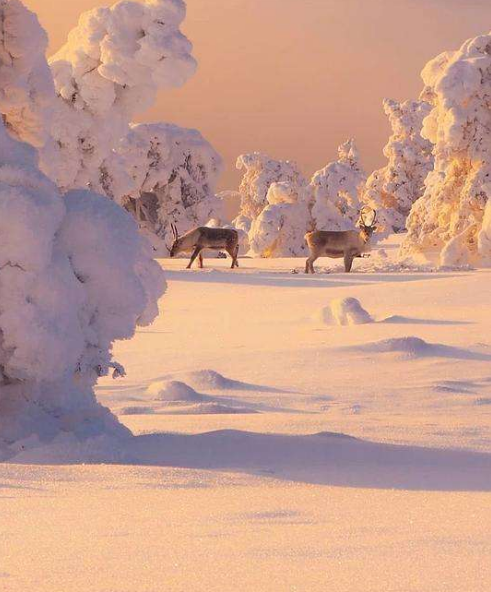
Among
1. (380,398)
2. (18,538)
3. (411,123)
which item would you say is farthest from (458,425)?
(411,123)

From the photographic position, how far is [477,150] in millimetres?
22484

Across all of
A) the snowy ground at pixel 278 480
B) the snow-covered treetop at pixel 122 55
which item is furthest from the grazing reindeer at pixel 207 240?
the snowy ground at pixel 278 480

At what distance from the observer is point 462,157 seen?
898 inches

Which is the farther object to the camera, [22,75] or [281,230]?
[281,230]

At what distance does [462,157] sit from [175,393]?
16393 millimetres

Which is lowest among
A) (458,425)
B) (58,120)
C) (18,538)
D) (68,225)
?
(18,538)

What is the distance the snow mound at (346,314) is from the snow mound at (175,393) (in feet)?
14.5

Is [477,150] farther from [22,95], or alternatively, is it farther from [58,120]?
[22,95]

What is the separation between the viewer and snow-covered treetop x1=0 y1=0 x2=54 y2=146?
230 inches

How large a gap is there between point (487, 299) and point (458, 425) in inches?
311

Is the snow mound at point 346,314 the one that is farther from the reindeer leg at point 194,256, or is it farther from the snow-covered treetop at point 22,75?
the reindeer leg at point 194,256

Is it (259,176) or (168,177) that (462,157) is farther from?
(259,176)

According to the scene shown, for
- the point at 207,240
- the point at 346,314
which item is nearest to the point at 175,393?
the point at 346,314

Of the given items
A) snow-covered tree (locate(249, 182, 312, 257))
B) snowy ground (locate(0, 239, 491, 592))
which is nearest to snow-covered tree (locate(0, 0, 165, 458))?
snowy ground (locate(0, 239, 491, 592))
